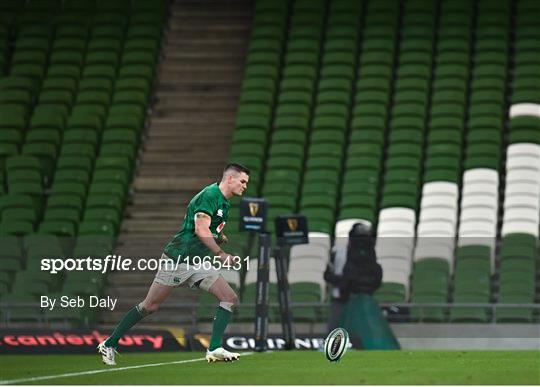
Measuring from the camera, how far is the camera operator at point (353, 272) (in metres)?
19.9

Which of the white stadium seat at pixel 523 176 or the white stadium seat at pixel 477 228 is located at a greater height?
the white stadium seat at pixel 523 176

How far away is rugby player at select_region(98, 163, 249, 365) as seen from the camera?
13789mm

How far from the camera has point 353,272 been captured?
65.9 ft

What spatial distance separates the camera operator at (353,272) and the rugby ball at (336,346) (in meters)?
3.57

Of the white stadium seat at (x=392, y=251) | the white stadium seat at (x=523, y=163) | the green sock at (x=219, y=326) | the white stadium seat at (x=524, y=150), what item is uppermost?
the white stadium seat at (x=524, y=150)

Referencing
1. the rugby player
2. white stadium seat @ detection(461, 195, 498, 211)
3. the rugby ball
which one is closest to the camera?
the rugby player

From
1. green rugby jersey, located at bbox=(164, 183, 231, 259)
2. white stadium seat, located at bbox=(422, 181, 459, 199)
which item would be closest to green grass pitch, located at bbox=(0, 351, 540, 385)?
green rugby jersey, located at bbox=(164, 183, 231, 259)

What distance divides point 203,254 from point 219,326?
2.73 feet

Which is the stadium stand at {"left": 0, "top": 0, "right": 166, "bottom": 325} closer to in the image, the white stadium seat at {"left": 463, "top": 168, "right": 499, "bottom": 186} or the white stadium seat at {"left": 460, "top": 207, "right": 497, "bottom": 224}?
the white stadium seat at {"left": 460, "top": 207, "right": 497, "bottom": 224}

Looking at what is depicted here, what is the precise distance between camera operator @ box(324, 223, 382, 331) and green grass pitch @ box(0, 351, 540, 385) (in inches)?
69.7

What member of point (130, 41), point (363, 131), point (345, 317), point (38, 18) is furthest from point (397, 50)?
point (345, 317)

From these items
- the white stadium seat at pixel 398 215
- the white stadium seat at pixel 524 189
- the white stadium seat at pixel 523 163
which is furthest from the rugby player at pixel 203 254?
the white stadium seat at pixel 523 163

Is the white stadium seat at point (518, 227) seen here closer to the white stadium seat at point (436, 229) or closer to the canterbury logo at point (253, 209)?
the white stadium seat at point (436, 229)

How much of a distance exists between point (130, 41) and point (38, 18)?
8.03ft
